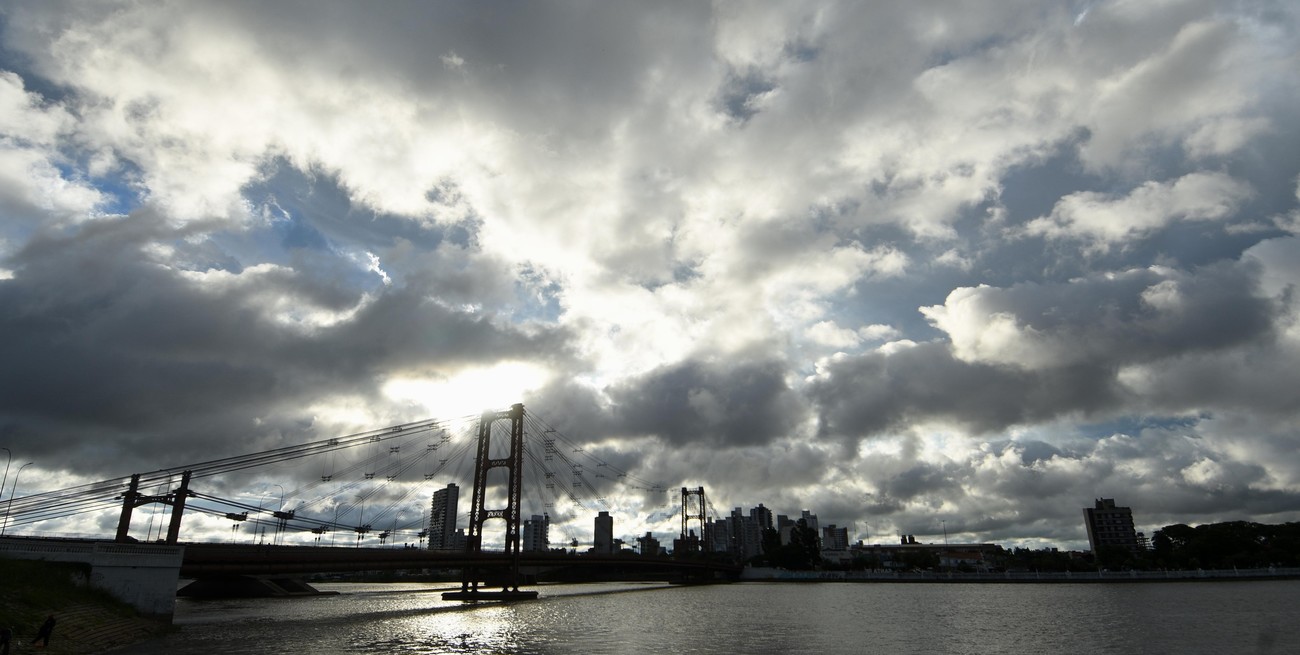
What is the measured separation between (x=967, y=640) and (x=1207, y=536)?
155724 millimetres

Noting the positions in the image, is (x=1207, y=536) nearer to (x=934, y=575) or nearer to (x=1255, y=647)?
(x=934, y=575)

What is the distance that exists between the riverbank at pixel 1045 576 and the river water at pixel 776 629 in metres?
57.8

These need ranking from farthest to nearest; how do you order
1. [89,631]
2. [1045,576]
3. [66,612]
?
[1045,576], [66,612], [89,631]

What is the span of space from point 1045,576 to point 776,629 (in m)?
128

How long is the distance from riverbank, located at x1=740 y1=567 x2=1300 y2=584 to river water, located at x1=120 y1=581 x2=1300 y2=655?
190 feet

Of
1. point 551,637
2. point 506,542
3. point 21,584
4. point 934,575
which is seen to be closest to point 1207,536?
point 934,575

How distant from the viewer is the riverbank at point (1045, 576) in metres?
131

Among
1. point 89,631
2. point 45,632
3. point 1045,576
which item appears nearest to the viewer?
point 45,632

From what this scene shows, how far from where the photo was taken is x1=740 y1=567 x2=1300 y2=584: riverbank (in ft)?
431

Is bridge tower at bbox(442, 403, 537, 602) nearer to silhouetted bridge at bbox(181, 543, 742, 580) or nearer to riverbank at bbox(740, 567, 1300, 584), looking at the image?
silhouetted bridge at bbox(181, 543, 742, 580)

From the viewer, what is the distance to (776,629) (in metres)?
57.5

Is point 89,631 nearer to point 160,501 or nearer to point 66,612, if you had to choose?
point 66,612

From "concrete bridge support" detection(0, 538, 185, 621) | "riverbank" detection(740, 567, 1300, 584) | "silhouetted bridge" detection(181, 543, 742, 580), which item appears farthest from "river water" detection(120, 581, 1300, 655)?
"riverbank" detection(740, 567, 1300, 584)

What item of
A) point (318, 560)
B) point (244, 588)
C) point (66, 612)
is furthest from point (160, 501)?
point (244, 588)
